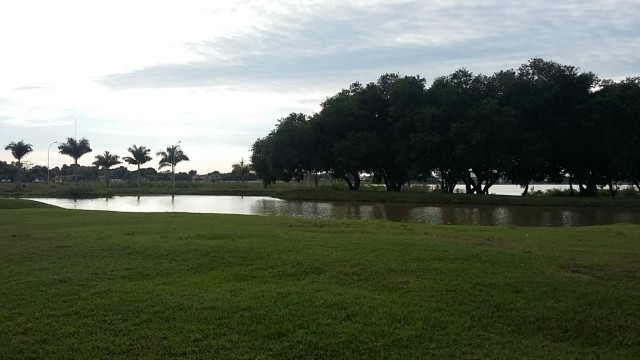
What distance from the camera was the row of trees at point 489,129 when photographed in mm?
48625

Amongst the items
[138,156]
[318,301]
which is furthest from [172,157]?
[318,301]

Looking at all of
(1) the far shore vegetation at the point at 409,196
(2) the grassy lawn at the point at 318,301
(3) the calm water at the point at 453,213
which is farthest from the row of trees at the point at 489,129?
(2) the grassy lawn at the point at 318,301

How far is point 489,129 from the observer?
48125mm

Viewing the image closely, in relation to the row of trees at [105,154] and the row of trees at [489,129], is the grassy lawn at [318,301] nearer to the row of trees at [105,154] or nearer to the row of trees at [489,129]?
the row of trees at [489,129]

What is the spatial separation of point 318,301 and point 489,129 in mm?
43902

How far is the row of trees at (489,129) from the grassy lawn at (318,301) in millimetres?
39350

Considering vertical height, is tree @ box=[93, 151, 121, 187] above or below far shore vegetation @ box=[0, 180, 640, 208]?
above

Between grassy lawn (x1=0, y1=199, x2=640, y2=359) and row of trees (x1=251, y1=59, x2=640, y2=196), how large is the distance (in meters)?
39.3

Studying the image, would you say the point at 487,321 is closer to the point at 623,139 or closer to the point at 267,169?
the point at 623,139

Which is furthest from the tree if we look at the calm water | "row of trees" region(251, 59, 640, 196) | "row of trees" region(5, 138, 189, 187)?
the calm water

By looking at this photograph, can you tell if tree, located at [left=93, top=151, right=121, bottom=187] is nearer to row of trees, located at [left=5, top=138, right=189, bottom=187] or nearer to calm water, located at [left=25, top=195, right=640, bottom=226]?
row of trees, located at [left=5, top=138, right=189, bottom=187]

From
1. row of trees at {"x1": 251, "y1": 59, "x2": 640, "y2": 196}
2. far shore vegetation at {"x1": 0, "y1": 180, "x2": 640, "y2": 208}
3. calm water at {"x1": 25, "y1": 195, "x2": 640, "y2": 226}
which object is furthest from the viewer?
row of trees at {"x1": 251, "y1": 59, "x2": 640, "y2": 196}

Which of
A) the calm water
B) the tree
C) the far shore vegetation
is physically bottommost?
the calm water

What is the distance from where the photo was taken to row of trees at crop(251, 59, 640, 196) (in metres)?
48.6
